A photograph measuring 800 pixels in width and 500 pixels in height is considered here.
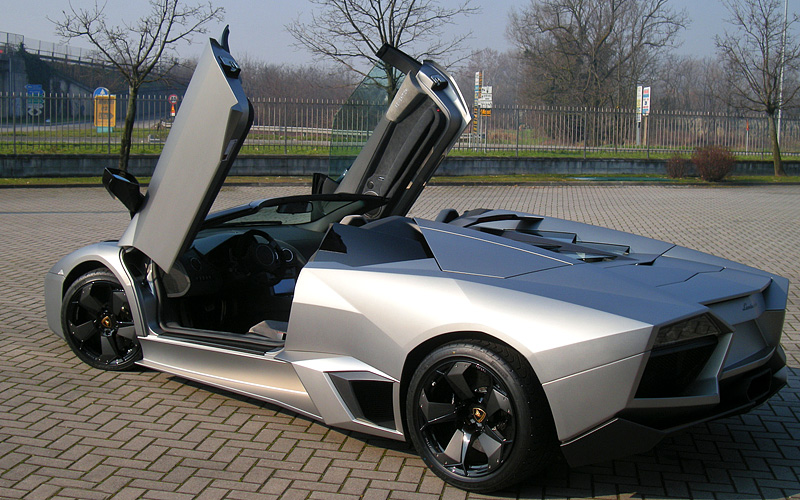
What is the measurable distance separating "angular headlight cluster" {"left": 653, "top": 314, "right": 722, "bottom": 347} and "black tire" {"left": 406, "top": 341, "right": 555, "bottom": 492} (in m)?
0.53

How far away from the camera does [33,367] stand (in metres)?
4.97

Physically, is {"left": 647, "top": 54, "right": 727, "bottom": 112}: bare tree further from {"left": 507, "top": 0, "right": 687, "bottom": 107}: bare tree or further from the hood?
the hood

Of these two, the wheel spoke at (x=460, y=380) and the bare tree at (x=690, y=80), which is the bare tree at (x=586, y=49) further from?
the wheel spoke at (x=460, y=380)

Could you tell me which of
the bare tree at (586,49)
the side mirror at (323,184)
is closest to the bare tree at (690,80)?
the bare tree at (586,49)

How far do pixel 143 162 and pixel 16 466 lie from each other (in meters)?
21.0

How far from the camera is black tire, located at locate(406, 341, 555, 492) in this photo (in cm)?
306

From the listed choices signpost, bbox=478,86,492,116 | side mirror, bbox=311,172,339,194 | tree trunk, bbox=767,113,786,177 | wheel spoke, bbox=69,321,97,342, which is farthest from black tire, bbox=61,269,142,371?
tree trunk, bbox=767,113,786,177

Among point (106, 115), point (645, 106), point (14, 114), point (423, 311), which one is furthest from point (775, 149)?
point (423, 311)

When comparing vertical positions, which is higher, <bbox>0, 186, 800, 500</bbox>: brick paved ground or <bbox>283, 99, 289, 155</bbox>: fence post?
<bbox>283, 99, 289, 155</bbox>: fence post

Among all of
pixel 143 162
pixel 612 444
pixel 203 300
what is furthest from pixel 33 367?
pixel 143 162

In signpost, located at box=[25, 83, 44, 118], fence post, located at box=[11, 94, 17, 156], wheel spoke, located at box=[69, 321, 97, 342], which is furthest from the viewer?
signpost, located at box=[25, 83, 44, 118]

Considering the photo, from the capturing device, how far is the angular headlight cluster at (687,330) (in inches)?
115

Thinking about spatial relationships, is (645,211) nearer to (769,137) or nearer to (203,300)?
(203,300)

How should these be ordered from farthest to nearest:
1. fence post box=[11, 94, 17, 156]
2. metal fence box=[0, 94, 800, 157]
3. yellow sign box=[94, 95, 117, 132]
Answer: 1. yellow sign box=[94, 95, 117, 132]
2. metal fence box=[0, 94, 800, 157]
3. fence post box=[11, 94, 17, 156]
